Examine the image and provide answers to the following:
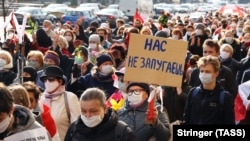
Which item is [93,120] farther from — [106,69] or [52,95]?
[106,69]

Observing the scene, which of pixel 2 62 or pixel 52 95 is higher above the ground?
pixel 52 95

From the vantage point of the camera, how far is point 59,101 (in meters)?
6.07

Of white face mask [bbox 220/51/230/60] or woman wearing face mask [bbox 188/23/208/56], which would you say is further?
woman wearing face mask [bbox 188/23/208/56]

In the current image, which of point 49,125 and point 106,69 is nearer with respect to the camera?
point 49,125

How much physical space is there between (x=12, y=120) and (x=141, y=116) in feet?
5.81

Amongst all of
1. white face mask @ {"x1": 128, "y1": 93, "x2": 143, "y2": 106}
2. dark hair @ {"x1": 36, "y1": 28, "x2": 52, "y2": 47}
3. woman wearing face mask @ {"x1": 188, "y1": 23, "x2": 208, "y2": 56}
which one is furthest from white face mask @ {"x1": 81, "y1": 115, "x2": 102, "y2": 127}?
dark hair @ {"x1": 36, "y1": 28, "x2": 52, "y2": 47}

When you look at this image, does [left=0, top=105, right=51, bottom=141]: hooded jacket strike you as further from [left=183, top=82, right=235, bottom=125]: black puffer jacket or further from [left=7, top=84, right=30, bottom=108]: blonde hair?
[left=183, top=82, right=235, bottom=125]: black puffer jacket

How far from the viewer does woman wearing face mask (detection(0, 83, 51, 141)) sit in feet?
12.9

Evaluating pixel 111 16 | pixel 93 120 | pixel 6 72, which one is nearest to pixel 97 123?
pixel 93 120

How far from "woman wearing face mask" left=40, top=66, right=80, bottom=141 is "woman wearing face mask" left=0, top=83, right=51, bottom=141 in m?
1.70

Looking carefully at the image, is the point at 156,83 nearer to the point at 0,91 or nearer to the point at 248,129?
the point at 248,129

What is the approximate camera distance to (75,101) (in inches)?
238

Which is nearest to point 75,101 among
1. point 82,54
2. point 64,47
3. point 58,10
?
point 82,54

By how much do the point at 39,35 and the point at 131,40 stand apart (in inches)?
310
